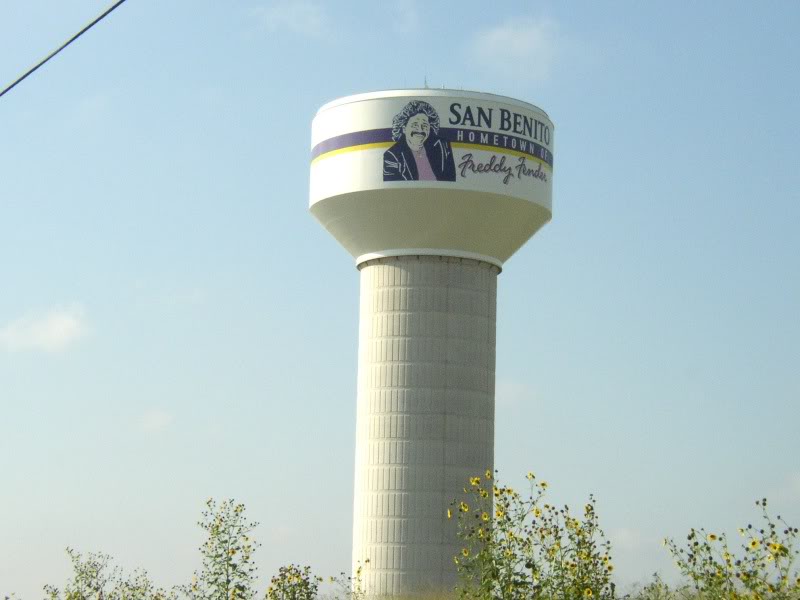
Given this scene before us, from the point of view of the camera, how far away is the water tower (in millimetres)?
41188

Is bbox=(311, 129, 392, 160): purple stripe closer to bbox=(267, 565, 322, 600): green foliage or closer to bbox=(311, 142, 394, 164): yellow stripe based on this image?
bbox=(311, 142, 394, 164): yellow stripe

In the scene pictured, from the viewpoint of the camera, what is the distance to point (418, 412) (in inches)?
1639

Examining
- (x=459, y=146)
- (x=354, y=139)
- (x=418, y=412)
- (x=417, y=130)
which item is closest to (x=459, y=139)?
(x=459, y=146)

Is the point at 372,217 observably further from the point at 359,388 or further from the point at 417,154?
the point at 359,388

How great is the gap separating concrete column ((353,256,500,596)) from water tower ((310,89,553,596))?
31mm

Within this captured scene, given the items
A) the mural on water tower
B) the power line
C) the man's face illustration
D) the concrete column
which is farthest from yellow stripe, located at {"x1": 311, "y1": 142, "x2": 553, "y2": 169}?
the power line

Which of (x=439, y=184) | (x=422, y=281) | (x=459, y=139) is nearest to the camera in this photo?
(x=439, y=184)

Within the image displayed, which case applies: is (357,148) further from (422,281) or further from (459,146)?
(422,281)

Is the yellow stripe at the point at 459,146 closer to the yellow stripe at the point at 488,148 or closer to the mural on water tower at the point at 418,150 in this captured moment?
the yellow stripe at the point at 488,148

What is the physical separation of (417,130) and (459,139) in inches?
51.0

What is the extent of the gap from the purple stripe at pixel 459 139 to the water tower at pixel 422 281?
4 cm

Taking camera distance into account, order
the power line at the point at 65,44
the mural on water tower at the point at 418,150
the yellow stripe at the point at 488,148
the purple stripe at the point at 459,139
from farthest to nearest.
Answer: the purple stripe at the point at 459,139 < the yellow stripe at the point at 488,148 < the mural on water tower at the point at 418,150 < the power line at the point at 65,44

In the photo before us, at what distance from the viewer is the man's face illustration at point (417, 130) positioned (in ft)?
135

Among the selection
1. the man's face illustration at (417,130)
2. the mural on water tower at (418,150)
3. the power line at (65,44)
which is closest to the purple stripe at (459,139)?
the mural on water tower at (418,150)
